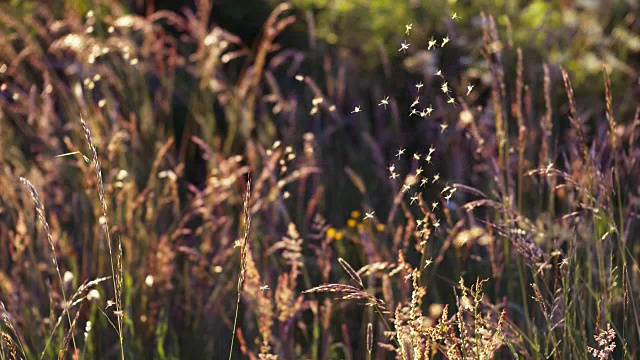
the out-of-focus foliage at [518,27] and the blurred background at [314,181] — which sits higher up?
the out-of-focus foliage at [518,27]

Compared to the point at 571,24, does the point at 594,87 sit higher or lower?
lower

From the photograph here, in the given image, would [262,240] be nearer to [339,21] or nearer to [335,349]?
[335,349]

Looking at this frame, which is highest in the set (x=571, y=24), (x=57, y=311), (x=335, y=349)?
(x=571, y=24)

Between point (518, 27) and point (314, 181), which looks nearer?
point (314, 181)

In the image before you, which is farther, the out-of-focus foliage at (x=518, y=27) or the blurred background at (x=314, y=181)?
the out-of-focus foliage at (x=518, y=27)

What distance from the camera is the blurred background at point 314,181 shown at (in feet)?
6.57

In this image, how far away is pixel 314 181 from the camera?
10.5 feet

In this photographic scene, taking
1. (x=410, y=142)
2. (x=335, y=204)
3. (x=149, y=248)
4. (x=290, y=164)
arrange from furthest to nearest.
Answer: (x=410, y=142) → (x=290, y=164) → (x=335, y=204) → (x=149, y=248)

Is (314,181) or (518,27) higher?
(518,27)

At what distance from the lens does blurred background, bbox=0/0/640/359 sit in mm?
2002

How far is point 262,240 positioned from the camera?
287cm

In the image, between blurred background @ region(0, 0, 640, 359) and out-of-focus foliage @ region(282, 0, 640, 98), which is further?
out-of-focus foliage @ region(282, 0, 640, 98)

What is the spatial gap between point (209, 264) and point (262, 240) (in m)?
0.19

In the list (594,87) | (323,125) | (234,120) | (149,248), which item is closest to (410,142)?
(323,125)
